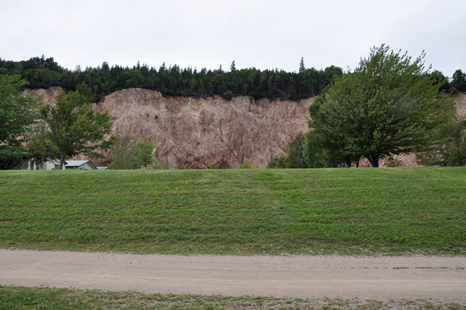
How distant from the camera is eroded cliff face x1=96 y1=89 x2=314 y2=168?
59031mm

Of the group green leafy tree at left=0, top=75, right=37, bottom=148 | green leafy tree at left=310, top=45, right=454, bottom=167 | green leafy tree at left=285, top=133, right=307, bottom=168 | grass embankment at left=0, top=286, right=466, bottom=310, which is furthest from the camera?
green leafy tree at left=285, top=133, right=307, bottom=168

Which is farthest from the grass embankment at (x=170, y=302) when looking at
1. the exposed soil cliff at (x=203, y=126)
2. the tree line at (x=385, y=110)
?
the exposed soil cliff at (x=203, y=126)

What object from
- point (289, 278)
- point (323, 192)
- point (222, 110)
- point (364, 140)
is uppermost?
point (222, 110)

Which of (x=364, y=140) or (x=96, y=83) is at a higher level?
(x=96, y=83)

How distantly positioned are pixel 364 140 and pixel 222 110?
151ft

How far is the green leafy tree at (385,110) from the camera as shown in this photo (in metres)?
21.1

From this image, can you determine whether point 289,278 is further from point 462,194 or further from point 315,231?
point 462,194

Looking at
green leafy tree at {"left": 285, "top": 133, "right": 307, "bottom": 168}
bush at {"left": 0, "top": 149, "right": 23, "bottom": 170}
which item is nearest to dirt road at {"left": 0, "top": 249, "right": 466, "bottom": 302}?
bush at {"left": 0, "top": 149, "right": 23, "bottom": 170}

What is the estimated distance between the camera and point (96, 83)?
220ft

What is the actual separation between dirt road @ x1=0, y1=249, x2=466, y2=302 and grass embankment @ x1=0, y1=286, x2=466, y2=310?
29 cm

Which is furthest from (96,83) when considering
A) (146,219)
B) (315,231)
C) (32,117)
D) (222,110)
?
(315,231)

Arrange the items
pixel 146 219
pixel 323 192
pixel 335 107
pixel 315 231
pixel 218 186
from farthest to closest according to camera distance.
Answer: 1. pixel 335 107
2. pixel 218 186
3. pixel 323 192
4. pixel 146 219
5. pixel 315 231

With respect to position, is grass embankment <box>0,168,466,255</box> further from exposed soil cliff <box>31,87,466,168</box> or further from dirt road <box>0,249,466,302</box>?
exposed soil cliff <box>31,87,466,168</box>

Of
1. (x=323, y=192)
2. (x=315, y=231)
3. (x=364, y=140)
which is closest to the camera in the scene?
(x=315, y=231)
